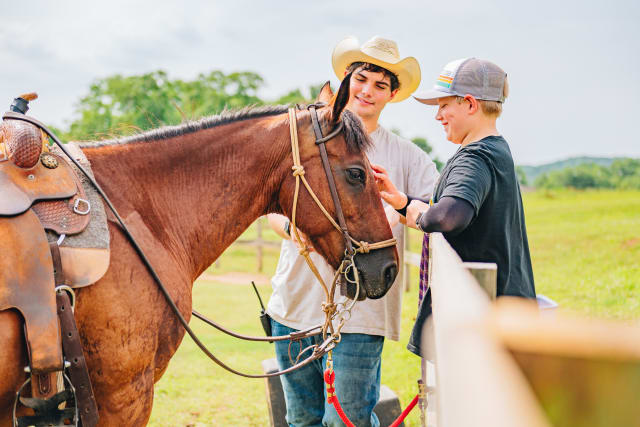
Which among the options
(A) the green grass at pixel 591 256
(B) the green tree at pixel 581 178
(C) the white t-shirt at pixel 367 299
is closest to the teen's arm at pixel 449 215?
(C) the white t-shirt at pixel 367 299

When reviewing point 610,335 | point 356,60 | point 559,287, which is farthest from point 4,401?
point 559,287

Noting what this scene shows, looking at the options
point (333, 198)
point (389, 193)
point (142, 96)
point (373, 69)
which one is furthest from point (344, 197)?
point (142, 96)

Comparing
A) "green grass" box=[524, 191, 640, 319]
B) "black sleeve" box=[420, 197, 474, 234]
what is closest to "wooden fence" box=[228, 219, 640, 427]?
"black sleeve" box=[420, 197, 474, 234]

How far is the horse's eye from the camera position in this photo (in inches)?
98.7

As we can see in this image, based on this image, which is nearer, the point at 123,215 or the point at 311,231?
the point at 123,215

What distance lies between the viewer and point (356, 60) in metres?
3.22

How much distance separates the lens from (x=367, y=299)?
9.75ft

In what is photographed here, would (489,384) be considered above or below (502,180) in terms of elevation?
below

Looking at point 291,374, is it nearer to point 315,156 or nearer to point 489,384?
point 315,156

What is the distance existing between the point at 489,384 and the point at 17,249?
1.73 m

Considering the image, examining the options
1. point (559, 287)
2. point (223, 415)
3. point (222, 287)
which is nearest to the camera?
point (223, 415)

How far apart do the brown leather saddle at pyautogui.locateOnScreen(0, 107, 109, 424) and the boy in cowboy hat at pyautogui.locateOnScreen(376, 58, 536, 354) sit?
A: 132cm

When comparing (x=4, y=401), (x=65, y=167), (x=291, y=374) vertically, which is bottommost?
(x=291, y=374)

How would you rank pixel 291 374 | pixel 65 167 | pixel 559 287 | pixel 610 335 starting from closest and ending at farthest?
1. pixel 610 335
2. pixel 65 167
3. pixel 291 374
4. pixel 559 287
